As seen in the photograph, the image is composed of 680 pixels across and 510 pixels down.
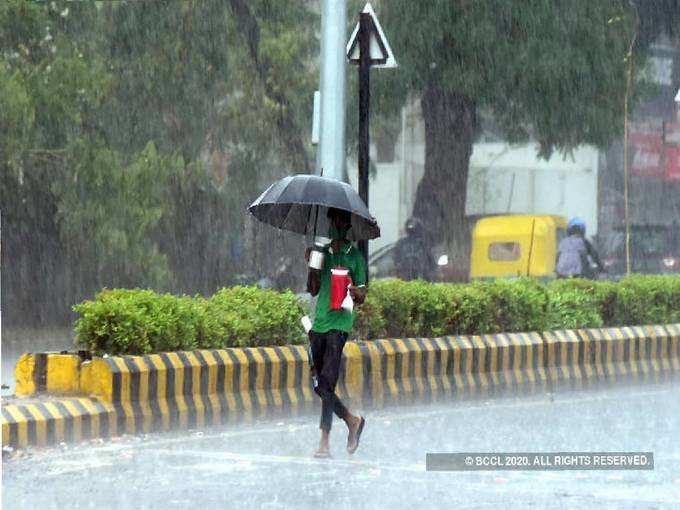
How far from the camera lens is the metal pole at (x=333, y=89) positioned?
13844mm

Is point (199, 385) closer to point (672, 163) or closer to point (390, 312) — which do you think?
→ point (390, 312)

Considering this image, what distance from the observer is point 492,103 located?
2559 cm

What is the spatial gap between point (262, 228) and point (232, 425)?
53.9 ft

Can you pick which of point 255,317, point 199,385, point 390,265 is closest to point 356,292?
point 199,385

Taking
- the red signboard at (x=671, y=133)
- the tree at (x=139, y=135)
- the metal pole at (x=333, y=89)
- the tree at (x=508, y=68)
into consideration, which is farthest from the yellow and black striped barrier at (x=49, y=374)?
the red signboard at (x=671, y=133)

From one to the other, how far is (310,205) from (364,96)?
3.27 meters

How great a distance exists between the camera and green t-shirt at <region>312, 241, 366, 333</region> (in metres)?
10.2

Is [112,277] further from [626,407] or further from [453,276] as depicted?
[626,407]

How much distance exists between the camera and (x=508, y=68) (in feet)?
80.7

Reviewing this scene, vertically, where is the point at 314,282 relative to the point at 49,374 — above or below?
above

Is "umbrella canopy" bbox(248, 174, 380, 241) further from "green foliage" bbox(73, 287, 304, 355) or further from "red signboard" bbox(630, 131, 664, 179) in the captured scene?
"red signboard" bbox(630, 131, 664, 179)

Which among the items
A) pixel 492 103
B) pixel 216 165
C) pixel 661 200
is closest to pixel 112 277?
pixel 216 165

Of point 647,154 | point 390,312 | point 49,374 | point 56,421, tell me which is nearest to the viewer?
point 56,421

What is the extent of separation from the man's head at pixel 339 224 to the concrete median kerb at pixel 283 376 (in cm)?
191
